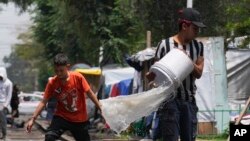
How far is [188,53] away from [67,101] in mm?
2341

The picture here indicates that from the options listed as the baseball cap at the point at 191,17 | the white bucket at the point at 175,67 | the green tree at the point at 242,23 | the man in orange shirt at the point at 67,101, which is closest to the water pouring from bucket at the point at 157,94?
the white bucket at the point at 175,67

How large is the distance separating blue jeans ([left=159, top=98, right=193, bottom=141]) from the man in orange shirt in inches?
73.5

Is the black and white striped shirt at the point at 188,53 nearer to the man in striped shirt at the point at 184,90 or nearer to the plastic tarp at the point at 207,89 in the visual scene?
the man in striped shirt at the point at 184,90

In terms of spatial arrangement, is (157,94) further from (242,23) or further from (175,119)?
(242,23)

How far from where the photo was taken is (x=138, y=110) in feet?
23.6

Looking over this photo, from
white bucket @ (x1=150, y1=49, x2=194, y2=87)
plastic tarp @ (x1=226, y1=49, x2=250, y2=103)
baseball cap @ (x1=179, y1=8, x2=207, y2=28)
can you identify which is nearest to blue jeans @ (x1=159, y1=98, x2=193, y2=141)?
white bucket @ (x1=150, y1=49, x2=194, y2=87)

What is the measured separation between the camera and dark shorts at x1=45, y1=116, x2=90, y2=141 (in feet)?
28.8

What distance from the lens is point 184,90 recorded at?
22.7ft

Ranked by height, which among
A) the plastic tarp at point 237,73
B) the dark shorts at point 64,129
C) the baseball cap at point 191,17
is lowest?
the plastic tarp at point 237,73

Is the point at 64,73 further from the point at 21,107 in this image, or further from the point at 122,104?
the point at 21,107

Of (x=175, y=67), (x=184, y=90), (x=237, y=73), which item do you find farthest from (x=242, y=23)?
(x=175, y=67)

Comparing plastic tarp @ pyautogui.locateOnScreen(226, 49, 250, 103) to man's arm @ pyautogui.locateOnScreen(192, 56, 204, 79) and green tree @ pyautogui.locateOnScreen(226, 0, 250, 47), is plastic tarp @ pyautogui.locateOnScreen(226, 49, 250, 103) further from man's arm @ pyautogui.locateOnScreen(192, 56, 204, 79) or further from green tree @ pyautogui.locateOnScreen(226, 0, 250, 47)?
man's arm @ pyautogui.locateOnScreen(192, 56, 204, 79)

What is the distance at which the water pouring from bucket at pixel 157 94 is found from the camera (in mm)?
6711

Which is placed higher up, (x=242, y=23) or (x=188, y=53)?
(x=188, y=53)
